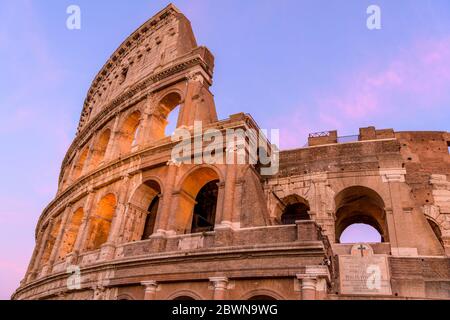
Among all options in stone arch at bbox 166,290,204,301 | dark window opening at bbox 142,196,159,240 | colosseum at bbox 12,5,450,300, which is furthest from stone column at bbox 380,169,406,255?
dark window opening at bbox 142,196,159,240

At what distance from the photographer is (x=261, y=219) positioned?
11102 mm

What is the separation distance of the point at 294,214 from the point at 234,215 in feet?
15.2

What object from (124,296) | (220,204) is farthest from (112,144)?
(220,204)

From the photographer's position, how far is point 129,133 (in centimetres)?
1856

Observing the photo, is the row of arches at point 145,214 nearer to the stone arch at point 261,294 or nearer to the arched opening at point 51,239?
the arched opening at point 51,239

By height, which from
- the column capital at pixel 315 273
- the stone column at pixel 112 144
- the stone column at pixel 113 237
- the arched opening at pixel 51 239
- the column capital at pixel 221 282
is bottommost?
the column capital at pixel 221 282

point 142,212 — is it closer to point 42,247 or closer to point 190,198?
point 190,198

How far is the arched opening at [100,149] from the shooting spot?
64.2 ft

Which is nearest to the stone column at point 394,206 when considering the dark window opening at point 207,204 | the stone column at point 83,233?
the dark window opening at point 207,204

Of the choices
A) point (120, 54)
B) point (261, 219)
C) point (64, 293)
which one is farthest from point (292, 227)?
point (120, 54)

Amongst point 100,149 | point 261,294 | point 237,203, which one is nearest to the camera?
point 261,294

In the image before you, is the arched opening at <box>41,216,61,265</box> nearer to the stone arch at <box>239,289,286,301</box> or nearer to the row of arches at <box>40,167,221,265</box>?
the row of arches at <box>40,167,221,265</box>

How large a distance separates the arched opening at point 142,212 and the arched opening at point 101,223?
178 cm

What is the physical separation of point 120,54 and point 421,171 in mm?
19614
